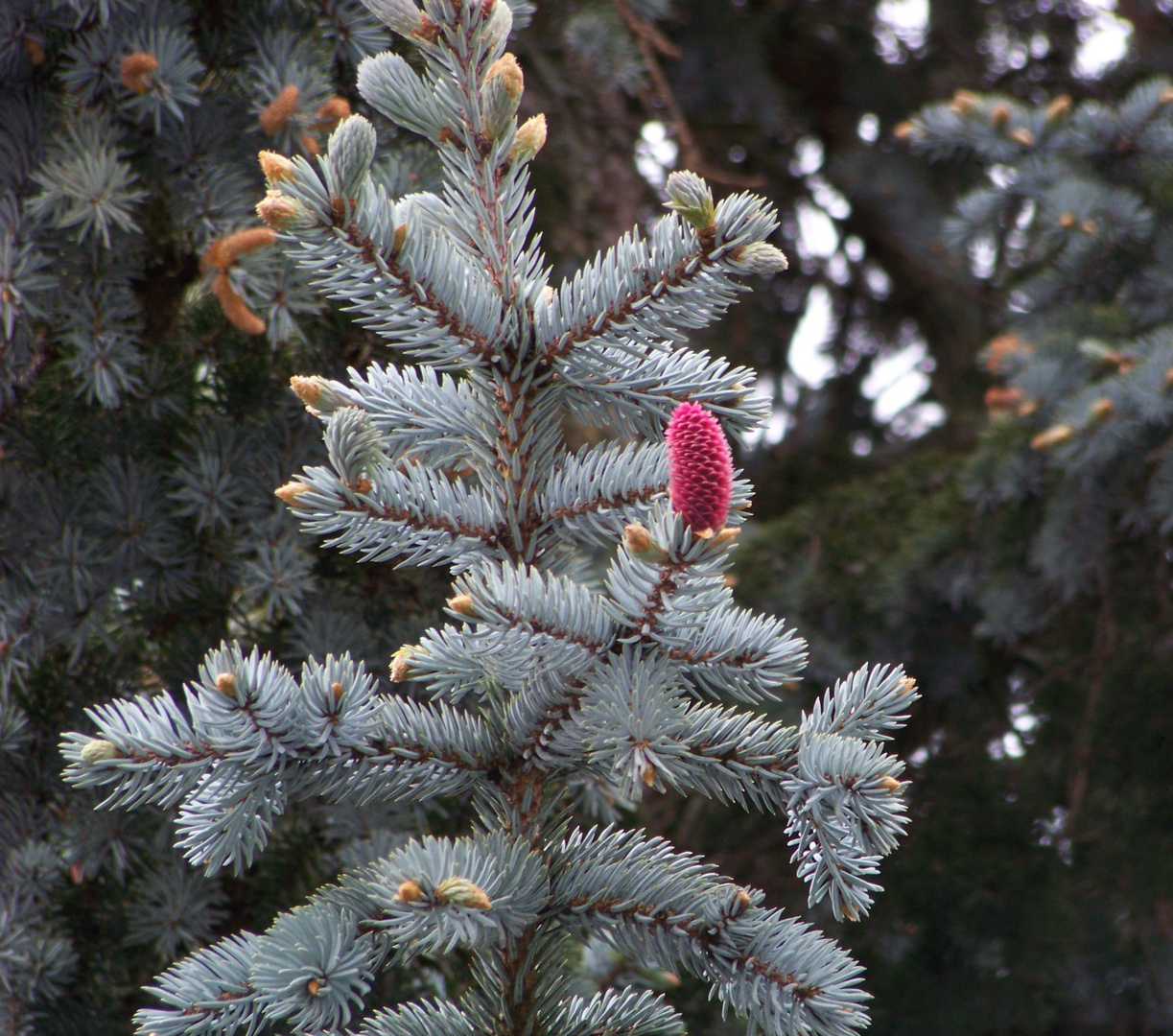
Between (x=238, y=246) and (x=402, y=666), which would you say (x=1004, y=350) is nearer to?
(x=238, y=246)

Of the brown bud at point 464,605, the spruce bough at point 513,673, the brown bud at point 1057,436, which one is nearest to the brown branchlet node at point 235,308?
the spruce bough at point 513,673

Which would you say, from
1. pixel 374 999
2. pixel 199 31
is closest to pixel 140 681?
pixel 374 999

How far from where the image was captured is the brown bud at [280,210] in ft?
1.97

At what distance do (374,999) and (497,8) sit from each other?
83 centimetres

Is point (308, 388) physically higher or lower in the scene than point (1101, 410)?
higher

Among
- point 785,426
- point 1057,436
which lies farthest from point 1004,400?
point 785,426

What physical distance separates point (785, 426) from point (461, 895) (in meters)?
2.66

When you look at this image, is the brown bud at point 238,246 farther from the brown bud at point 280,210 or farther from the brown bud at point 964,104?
the brown bud at point 964,104

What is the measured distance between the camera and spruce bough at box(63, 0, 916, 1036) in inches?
23.1

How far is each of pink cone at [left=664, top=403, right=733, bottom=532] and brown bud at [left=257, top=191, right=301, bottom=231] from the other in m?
0.25

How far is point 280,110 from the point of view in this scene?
3.31 feet

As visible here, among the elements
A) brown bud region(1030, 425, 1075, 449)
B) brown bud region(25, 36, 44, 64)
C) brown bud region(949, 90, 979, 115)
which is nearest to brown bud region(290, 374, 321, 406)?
brown bud region(25, 36, 44, 64)

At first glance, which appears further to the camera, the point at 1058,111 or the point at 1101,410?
the point at 1058,111

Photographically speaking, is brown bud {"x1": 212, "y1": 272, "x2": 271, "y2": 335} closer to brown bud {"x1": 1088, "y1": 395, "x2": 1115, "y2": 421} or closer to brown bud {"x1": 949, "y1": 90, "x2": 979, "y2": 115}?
brown bud {"x1": 1088, "y1": 395, "x2": 1115, "y2": 421}
